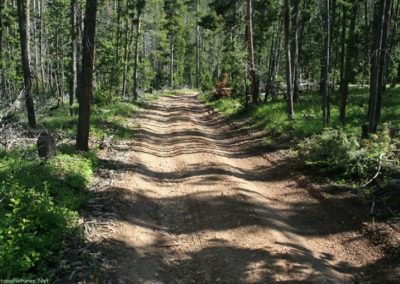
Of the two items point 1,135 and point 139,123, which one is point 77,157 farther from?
point 139,123

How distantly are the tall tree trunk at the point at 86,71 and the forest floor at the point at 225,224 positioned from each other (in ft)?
3.21

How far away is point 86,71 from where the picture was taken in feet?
34.3

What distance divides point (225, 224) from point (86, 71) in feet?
21.1

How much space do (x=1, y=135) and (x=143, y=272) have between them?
736 centimetres

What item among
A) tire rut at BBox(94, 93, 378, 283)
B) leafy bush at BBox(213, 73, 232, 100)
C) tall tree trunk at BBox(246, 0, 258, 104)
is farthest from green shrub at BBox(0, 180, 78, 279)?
leafy bush at BBox(213, 73, 232, 100)

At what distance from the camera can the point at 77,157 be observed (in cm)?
959

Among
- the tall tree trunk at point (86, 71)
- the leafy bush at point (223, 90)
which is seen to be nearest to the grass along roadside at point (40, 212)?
the tall tree trunk at point (86, 71)

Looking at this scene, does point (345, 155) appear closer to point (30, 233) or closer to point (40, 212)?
point (40, 212)

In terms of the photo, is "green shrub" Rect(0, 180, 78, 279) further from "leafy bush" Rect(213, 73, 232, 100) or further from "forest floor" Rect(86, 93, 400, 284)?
"leafy bush" Rect(213, 73, 232, 100)

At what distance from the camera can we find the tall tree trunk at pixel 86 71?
33.6 ft

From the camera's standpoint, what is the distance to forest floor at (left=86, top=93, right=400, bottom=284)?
17.7ft

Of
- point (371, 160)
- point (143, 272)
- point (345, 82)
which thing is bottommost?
point (143, 272)

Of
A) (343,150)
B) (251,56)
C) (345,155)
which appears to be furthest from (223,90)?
(345,155)

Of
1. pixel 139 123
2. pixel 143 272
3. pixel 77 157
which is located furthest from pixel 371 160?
pixel 139 123
